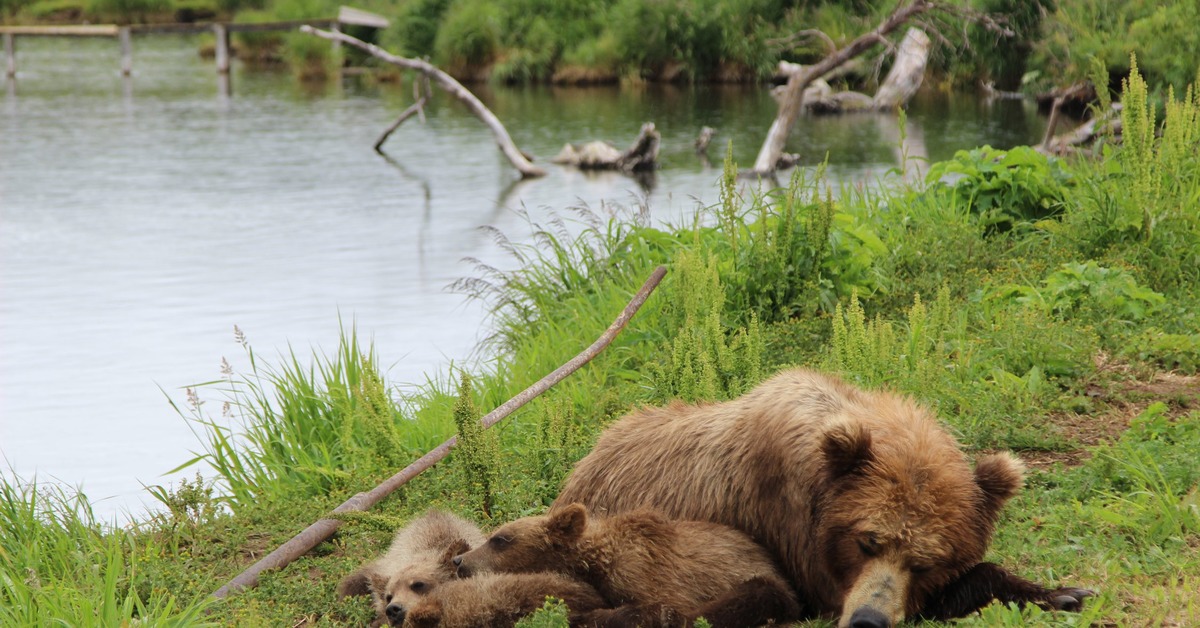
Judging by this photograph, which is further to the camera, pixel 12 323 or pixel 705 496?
pixel 12 323

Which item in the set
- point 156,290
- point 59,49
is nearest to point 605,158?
point 156,290

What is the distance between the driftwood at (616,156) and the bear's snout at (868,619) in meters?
15.2

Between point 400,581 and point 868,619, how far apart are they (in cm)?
144

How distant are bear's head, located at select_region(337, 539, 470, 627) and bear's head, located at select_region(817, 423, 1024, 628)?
120 cm

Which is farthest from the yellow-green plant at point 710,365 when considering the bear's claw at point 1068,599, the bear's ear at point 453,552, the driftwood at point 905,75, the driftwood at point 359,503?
the driftwood at point 905,75

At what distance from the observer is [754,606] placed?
363 centimetres

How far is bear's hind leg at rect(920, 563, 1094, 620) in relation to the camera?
355cm

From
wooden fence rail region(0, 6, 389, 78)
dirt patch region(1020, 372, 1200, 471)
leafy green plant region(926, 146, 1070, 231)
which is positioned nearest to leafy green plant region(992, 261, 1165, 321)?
dirt patch region(1020, 372, 1200, 471)

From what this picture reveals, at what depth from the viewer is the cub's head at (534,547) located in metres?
3.83

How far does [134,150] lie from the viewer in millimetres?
20844

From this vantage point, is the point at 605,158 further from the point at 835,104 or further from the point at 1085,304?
the point at 1085,304

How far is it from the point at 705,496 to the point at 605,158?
1528 centimetres

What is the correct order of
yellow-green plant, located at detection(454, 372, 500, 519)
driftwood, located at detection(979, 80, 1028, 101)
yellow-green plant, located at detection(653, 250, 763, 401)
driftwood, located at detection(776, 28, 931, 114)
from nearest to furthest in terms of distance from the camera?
yellow-green plant, located at detection(454, 372, 500, 519)
yellow-green plant, located at detection(653, 250, 763, 401)
driftwood, located at detection(776, 28, 931, 114)
driftwood, located at detection(979, 80, 1028, 101)

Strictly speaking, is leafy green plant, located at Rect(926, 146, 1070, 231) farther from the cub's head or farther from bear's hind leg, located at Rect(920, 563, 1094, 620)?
the cub's head
